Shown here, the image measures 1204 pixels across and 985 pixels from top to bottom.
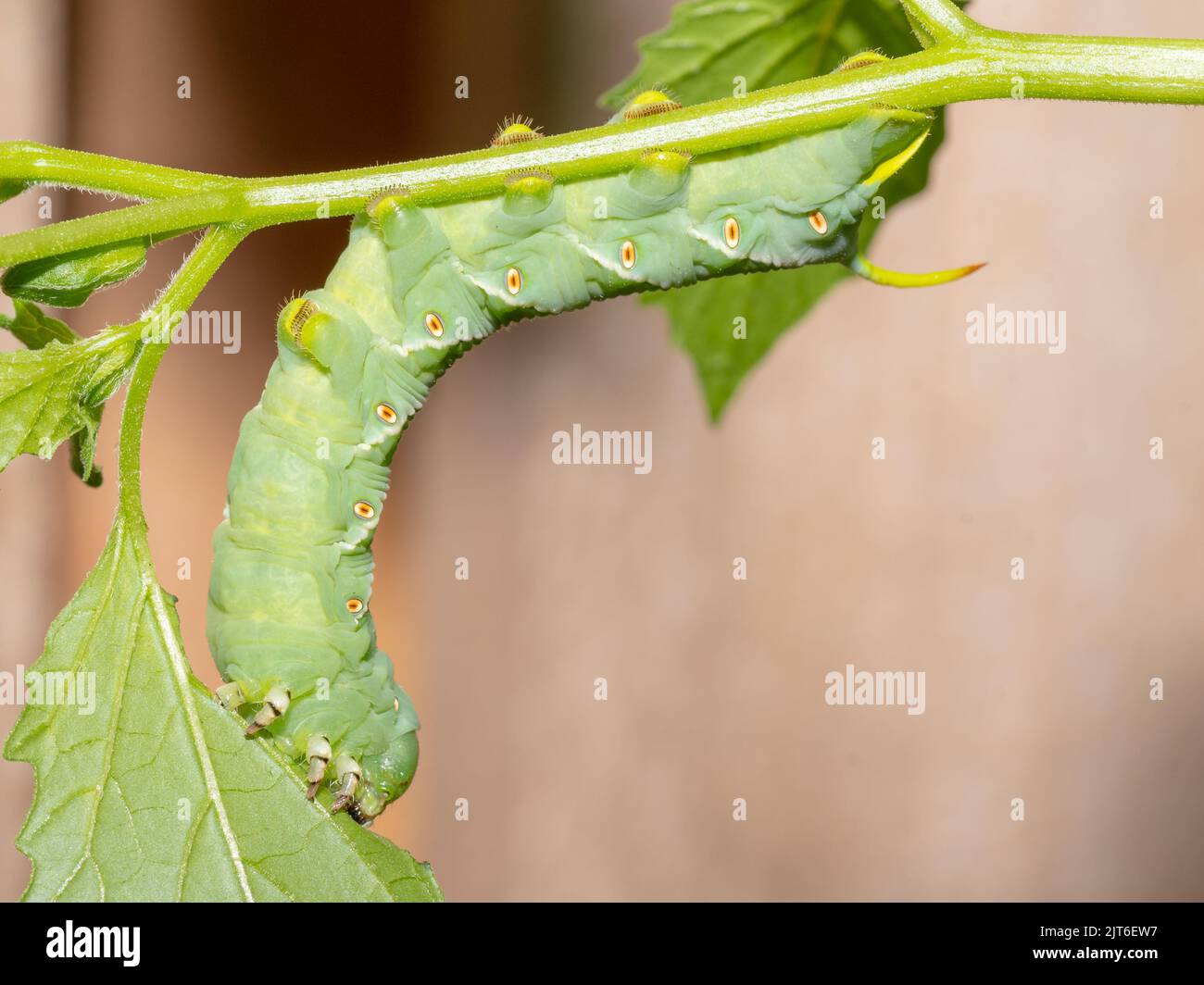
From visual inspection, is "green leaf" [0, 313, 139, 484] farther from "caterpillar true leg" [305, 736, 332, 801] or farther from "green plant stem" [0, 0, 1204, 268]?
"caterpillar true leg" [305, 736, 332, 801]

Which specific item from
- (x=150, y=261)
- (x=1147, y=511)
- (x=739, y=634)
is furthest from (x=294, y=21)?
(x=1147, y=511)

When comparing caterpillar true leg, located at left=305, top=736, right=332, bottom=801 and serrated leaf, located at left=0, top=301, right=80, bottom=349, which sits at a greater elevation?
serrated leaf, located at left=0, top=301, right=80, bottom=349

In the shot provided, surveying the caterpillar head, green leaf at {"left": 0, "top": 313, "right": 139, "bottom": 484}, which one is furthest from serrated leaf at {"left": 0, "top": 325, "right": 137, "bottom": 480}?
the caterpillar head

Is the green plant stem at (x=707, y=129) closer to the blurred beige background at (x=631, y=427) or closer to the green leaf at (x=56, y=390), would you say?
the green leaf at (x=56, y=390)

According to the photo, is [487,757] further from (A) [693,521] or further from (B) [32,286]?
(B) [32,286]

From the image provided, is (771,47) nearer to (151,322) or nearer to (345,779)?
(151,322)

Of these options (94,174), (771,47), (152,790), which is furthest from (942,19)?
(152,790)
